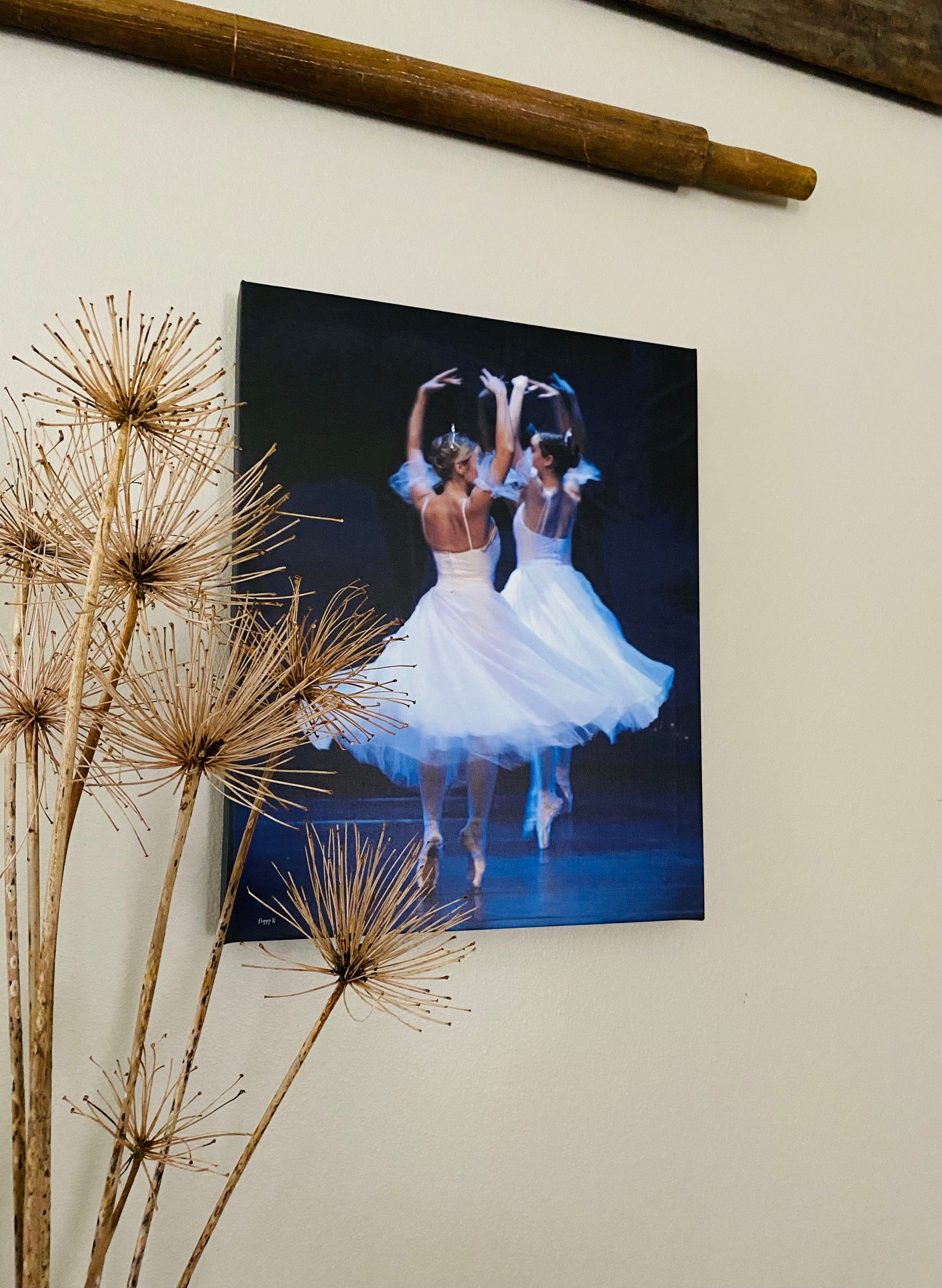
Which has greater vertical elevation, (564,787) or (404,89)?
(404,89)

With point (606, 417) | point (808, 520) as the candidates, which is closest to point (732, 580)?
point (808, 520)

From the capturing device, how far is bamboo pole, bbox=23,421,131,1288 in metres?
0.78

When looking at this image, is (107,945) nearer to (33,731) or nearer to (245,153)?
(33,731)

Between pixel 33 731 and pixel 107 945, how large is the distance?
0.29 m

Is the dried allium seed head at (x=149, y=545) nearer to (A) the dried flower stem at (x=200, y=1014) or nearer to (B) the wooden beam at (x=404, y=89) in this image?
(A) the dried flower stem at (x=200, y=1014)

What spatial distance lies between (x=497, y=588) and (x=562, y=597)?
0.29ft

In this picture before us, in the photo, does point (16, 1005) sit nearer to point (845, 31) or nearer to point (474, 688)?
point (474, 688)

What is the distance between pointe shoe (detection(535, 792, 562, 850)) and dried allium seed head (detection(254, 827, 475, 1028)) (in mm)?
128

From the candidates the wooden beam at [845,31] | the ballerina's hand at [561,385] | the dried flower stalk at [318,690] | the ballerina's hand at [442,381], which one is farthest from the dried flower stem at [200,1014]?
the wooden beam at [845,31]

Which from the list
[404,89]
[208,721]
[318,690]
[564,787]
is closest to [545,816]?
[564,787]

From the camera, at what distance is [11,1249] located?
98cm

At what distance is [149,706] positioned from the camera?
813mm

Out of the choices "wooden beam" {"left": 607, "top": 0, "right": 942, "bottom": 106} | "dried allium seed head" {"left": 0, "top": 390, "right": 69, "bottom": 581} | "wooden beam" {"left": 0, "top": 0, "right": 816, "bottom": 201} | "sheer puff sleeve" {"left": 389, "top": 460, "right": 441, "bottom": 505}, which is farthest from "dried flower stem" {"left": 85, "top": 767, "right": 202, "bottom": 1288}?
"wooden beam" {"left": 607, "top": 0, "right": 942, "bottom": 106}

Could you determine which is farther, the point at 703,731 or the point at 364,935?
the point at 703,731
